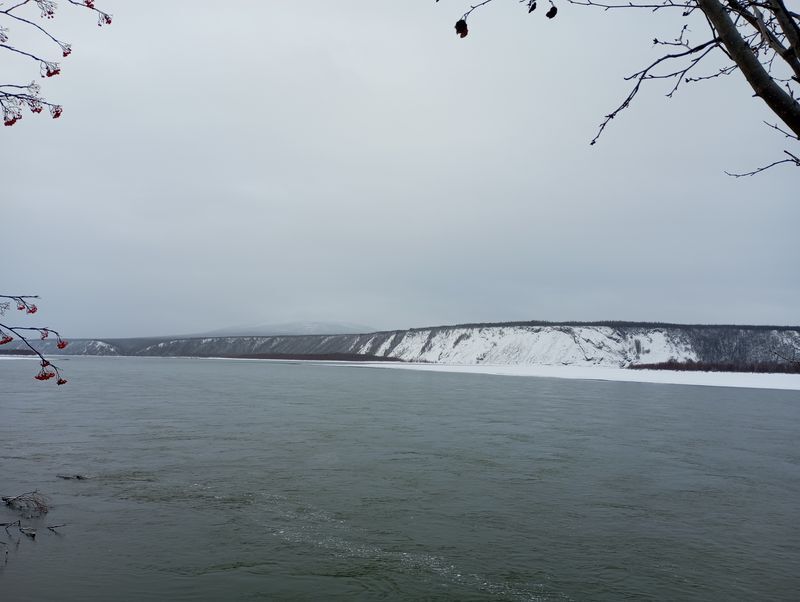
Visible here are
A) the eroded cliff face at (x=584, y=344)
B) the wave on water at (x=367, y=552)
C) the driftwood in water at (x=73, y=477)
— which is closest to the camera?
the wave on water at (x=367, y=552)

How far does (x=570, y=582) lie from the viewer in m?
6.25

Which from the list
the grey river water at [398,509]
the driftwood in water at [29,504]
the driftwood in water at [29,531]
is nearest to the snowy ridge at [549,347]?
the grey river water at [398,509]

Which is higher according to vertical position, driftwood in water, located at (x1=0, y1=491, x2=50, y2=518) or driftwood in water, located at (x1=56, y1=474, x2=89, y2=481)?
driftwood in water, located at (x1=0, y1=491, x2=50, y2=518)

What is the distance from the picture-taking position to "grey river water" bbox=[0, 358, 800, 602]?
6199 mm

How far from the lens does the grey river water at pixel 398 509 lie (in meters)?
6.20

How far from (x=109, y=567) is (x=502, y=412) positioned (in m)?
17.3

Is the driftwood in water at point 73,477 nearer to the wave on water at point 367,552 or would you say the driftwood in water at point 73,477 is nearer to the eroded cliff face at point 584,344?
the wave on water at point 367,552

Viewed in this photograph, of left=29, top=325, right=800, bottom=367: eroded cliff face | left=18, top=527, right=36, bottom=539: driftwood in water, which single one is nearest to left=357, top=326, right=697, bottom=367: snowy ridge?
left=29, top=325, right=800, bottom=367: eroded cliff face

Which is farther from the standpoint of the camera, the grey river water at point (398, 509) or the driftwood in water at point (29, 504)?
the driftwood in water at point (29, 504)

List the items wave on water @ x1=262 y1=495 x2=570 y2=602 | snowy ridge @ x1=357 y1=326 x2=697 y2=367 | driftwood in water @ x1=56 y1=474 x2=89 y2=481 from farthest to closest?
snowy ridge @ x1=357 y1=326 x2=697 y2=367
driftwood in water @ x1=56 y1=474 x2=89 y2=481
wave on water @ x1=262 y1=495 x2=570 y2=602

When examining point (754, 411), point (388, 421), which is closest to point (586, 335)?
point (754, 411)

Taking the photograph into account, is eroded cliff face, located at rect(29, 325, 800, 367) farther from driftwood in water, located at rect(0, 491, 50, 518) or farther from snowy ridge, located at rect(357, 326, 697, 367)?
driftwood in water, located at rect(0, 491, 50, 518)

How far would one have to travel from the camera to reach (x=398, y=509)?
8883mm

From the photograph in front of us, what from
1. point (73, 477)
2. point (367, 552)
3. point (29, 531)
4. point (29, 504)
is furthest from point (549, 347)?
point (29, 531)
